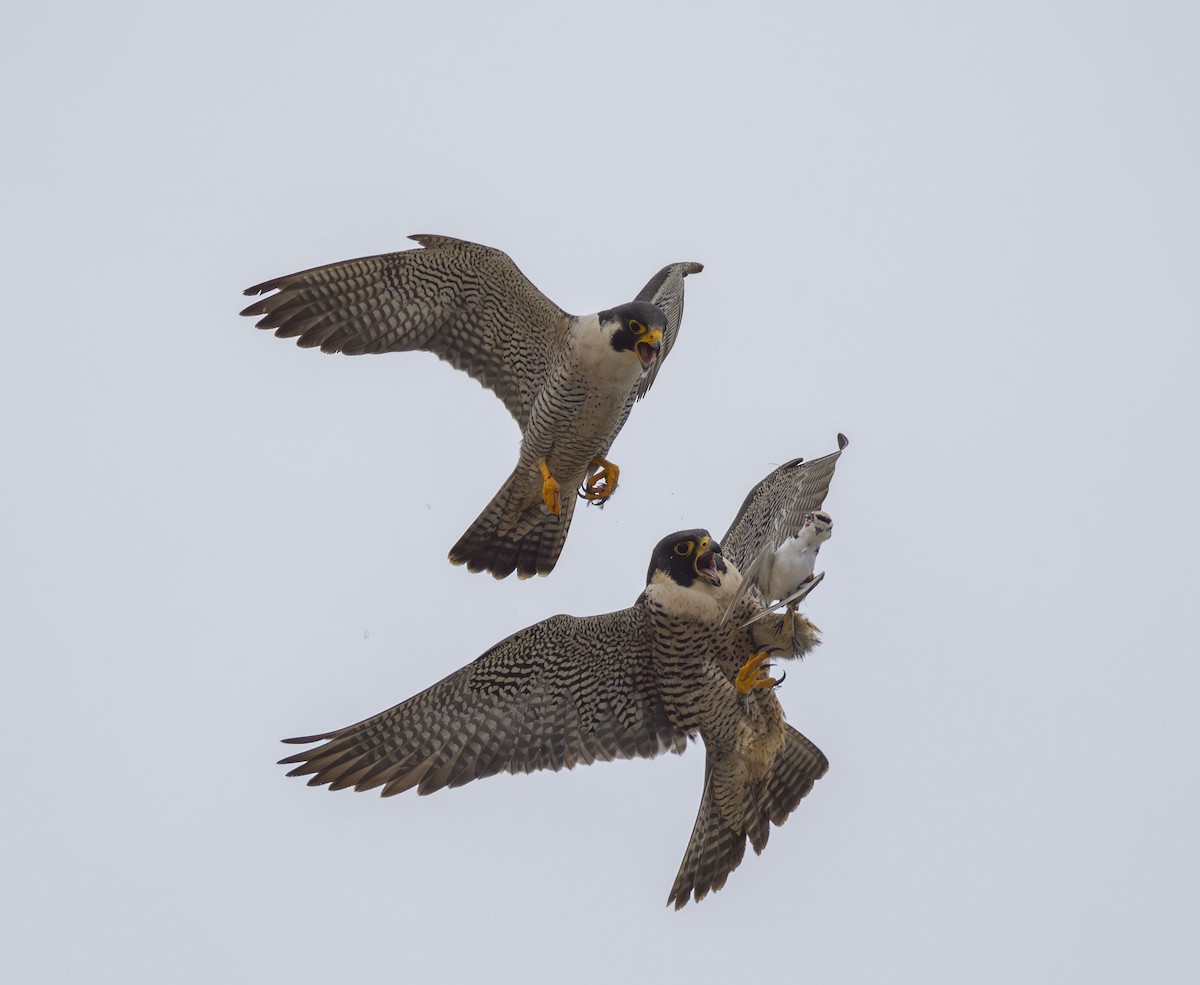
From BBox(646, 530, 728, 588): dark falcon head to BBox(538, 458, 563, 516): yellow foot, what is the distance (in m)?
1.63

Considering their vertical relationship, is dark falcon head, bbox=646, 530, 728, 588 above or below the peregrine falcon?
below

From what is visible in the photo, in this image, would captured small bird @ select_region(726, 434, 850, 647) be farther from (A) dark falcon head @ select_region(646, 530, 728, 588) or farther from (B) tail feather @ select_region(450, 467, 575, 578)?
(B) tail feather @ select_region(450, 467, 575, 578)

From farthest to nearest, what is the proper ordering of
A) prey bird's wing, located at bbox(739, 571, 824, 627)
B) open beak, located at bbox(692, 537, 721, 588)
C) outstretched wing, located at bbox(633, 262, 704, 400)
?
outstretched wing, located at bbox(633, 262, 704, 400) < open beak, located at bbox(692, 537, 721, 588) < prey bird's wing, located at bbox(739, 571, 824, 627)

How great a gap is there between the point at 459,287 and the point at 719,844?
13.1ft

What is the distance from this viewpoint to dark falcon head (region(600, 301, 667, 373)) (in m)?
9.23

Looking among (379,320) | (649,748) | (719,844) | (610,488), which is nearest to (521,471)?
(610,488)

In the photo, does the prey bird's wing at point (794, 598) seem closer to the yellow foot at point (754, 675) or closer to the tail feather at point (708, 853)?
the yellow foot at point (754, 675)

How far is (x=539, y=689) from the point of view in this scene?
29.3ft

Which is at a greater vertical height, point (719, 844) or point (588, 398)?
point (588, 398)

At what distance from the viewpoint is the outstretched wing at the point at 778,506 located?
9.34m

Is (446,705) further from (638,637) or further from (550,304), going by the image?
(550,304)

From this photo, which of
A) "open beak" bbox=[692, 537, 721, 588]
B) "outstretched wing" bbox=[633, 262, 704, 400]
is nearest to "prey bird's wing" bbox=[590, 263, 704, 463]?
"outstretched wing" bbox=[633, 262, 704, 400]

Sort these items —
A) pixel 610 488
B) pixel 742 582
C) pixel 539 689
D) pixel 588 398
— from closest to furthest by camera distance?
1. pixel 742 582
2. pixel 539 689
3. pixel 588 398
4. pixel 610 488

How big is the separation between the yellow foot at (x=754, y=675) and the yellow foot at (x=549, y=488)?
6.78 feet
